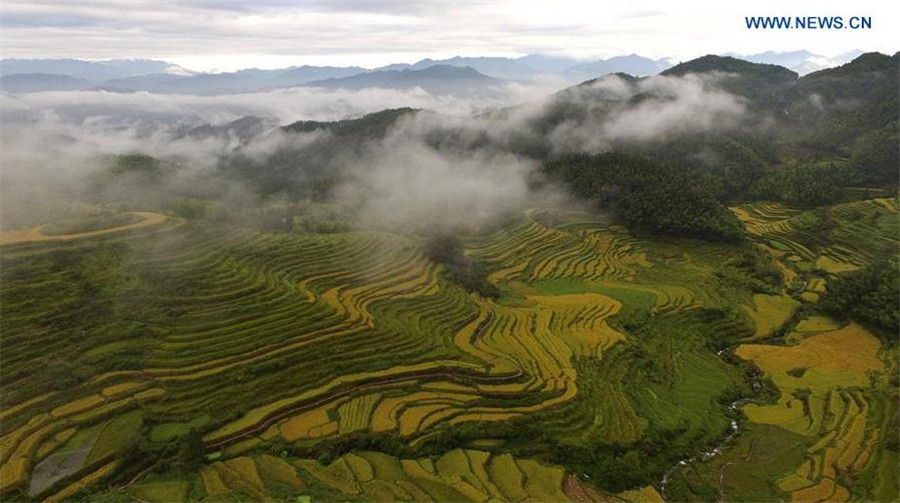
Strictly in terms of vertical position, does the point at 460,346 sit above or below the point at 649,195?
below

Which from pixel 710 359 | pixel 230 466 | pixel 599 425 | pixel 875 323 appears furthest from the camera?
pixel 875 323

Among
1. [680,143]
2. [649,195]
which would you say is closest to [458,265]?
[649,195]

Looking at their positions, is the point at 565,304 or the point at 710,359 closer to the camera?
the point at 710,359

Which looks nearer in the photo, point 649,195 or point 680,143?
point 649,195

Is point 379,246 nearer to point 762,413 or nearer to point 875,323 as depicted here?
point 762,413

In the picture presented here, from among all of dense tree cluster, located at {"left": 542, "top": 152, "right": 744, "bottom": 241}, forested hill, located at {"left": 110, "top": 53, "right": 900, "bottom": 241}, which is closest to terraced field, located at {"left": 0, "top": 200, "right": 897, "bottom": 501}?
dense tree cluster, located at {"left": 542, "top": 152, "right": 744, "bottom": 241}

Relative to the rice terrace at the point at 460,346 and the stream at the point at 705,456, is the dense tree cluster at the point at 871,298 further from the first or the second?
the stream at the point at 705,456

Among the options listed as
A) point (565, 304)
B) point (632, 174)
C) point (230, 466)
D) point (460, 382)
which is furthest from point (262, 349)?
point (632, 174)

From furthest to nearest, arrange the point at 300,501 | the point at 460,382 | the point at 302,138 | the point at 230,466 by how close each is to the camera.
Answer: the point at 302,138, the point at 460,382, the point at 230,466, the point at 300,501

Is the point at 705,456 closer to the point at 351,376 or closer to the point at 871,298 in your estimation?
the point at 351,376
